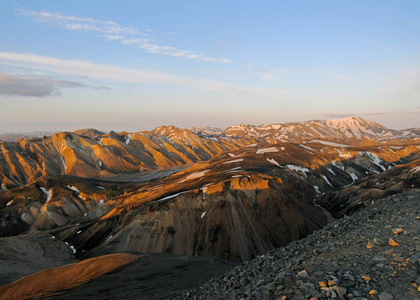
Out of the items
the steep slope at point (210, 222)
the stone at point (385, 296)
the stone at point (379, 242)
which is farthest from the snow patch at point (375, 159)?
the stone at point (385, 296)

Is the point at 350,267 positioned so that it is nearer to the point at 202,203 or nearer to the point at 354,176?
the point at 202,203

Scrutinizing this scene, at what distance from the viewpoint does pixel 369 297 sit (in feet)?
26.9

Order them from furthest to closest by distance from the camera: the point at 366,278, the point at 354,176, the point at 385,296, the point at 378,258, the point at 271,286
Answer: the point at 354,176, the point at 378,258, the point at 271,286, the point at 366,278, the point at 385,296

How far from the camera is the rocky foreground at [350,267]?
861 centimetres

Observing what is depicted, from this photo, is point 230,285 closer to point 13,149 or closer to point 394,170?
point 394,170

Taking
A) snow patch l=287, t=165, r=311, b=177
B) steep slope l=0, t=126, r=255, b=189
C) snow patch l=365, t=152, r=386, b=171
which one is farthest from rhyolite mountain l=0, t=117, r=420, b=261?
snow patch l=365, t=152, r=386, b=171

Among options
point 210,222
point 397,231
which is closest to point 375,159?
point 210,222

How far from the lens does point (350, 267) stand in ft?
32.7

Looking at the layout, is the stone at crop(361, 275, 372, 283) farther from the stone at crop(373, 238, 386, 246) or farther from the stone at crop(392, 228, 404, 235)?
the stone at crop(392, 228, 404, 235)

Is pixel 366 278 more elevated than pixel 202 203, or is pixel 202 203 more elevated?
pixel 366 278

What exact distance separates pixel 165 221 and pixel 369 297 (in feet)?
163

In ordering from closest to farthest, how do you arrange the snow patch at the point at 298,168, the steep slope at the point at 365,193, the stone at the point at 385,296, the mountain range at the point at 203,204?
the stone at the point at 385,296 → the mountain range at the point at 203,204 → the steep slope at the point at 365,193 → the snow patch at the point at 298,168

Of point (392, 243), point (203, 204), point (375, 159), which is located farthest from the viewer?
point (375, 159)

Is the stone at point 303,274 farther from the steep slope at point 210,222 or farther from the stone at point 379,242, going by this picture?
the steep slope at point 210,222
